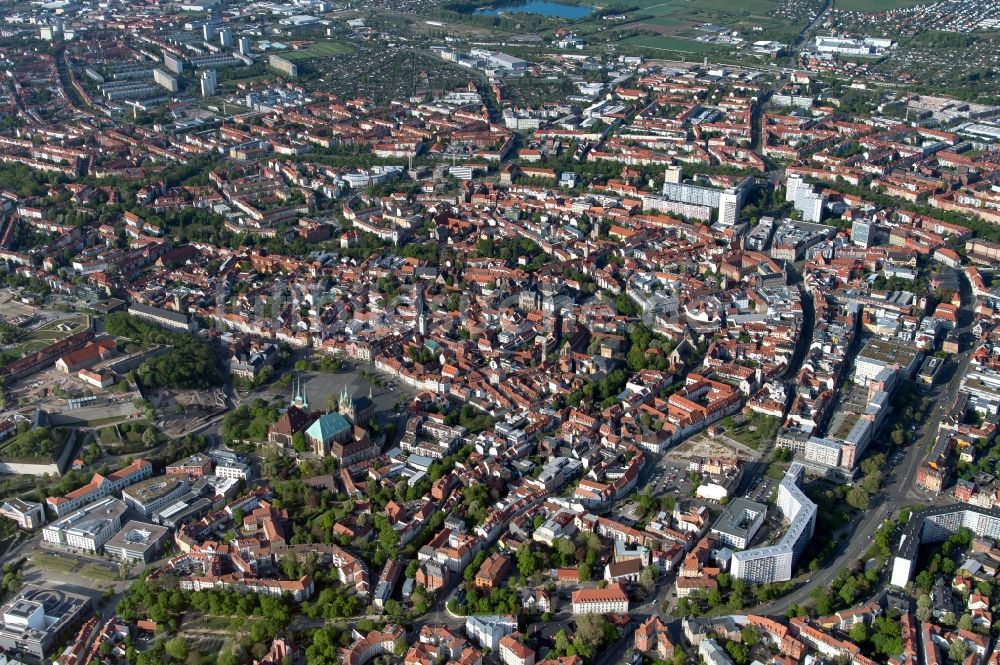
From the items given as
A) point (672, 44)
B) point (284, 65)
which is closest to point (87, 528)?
point (284, 65)

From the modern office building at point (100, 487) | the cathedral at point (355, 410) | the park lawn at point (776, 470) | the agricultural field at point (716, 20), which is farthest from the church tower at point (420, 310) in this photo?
the agricultural field at point (716, 20)

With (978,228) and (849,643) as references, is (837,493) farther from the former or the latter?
(978,228)

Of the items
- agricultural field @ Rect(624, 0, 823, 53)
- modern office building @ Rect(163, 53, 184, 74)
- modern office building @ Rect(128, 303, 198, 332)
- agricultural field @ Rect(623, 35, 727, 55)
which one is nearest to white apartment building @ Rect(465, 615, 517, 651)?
modern office building @ Rect(128, 303, 198, 332)

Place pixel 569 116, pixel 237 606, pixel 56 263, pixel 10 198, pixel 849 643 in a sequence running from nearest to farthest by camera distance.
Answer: pixel 849 643 < pixel 237 606 < pixel 56 263 < pixel 10 198 < pixel 569 116

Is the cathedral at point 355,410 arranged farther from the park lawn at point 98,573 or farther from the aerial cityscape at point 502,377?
the park lawn at point 98,573

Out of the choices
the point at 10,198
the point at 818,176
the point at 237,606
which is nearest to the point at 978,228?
the point at 818,176

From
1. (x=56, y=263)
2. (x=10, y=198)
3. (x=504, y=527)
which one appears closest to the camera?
(x=504, y=527)

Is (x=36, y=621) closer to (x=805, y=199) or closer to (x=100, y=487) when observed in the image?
(x=100, y=487)
